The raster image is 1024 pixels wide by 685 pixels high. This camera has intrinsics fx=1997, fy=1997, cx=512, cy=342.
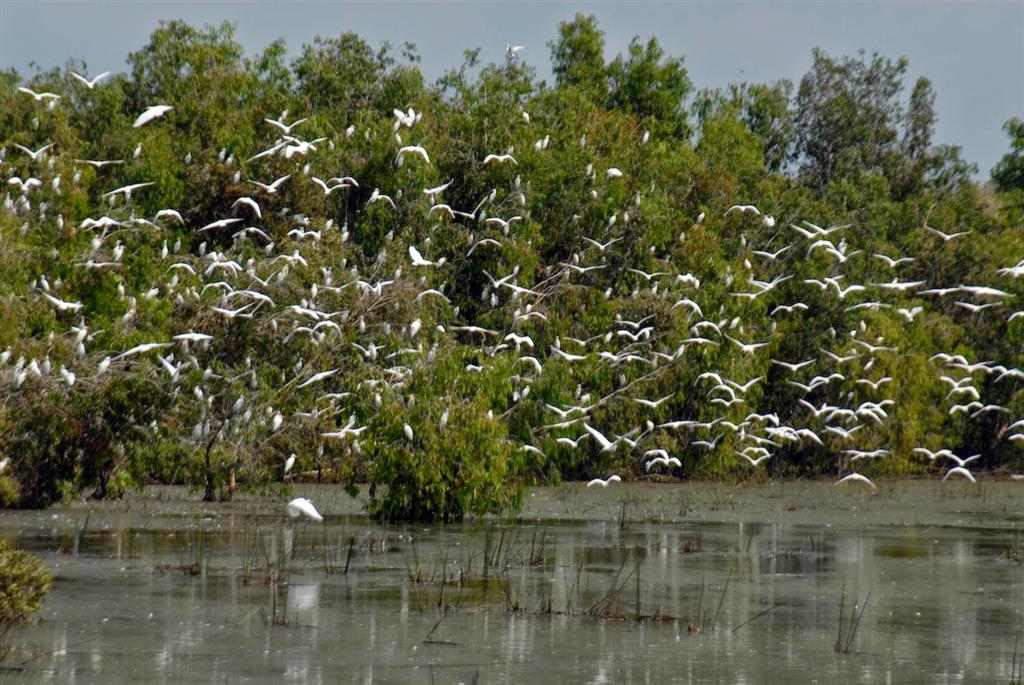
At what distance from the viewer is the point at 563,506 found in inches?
1122

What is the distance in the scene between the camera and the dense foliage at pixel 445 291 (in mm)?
25547

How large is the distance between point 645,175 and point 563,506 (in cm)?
1077

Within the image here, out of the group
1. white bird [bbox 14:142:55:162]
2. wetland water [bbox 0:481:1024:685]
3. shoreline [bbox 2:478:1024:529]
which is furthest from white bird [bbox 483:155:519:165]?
wetland water [bbox 0:481:1024:685]

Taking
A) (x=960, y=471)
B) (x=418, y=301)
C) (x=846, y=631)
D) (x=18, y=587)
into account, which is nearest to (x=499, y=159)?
(x=418, y=301)

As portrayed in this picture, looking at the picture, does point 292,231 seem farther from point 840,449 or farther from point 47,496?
point 840,449

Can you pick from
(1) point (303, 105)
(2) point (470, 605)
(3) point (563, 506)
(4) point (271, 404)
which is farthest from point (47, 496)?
(1) point (303, 105)

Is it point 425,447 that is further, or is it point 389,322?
point 389,322

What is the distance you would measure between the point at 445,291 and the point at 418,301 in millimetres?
4686

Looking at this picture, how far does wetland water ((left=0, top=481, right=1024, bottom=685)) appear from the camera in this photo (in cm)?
1335

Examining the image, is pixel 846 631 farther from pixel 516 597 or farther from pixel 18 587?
pixel 18 587

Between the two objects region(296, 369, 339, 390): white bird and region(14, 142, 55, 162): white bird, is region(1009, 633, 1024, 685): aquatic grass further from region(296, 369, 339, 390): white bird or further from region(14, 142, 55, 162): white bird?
region(14, 142, 55, 162): white bird

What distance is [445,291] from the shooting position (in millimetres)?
34750

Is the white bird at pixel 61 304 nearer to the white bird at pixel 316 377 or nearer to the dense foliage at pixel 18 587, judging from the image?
the white bird at pixel 316 377

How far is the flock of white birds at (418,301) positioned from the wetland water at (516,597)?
2.09 meters
